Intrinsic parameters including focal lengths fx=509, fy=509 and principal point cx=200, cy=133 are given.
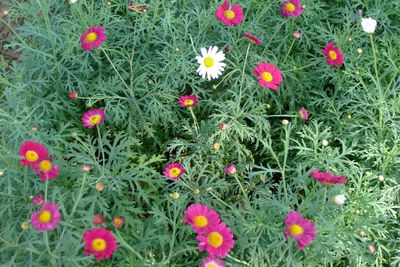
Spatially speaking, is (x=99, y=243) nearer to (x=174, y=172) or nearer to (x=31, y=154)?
(x=31, y=154)

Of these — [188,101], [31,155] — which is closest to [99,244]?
[31,155]

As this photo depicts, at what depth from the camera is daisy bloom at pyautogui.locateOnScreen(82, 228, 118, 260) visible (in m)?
1.81

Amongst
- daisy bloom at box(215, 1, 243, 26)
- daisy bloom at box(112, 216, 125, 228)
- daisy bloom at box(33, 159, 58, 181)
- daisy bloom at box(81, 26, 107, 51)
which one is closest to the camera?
daisy bloom at box(33, 159, 58, 181)

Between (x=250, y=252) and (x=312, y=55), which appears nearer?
(x=250, y=252)

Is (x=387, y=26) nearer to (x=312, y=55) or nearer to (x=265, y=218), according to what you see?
(x=312, y=55)

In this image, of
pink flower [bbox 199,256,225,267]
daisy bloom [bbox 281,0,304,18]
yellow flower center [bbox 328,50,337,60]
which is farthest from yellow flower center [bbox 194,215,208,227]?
daisy bloom [bbox 281,0,304,18]

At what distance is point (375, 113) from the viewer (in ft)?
9.02

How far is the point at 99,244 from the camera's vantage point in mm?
1823

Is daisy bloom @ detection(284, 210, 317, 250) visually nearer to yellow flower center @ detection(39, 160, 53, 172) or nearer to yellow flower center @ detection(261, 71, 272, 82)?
yellow flower center @ detection(261, 71, 272, 82)

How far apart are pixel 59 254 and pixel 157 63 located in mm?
1293

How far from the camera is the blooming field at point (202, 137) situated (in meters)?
2.09

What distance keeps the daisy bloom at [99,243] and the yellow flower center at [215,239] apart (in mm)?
372

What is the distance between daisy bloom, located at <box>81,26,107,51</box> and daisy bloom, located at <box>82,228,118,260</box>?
966 mm

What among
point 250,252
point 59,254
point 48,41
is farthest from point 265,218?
point 48,41
